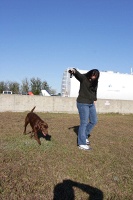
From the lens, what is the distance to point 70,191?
11.4 feet

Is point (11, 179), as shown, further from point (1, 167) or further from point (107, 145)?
point (107, 145)

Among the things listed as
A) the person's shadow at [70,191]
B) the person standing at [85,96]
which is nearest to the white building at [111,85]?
the person standing at [85,96]

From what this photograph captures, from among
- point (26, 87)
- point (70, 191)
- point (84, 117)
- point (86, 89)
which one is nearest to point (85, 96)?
point (86, 89)

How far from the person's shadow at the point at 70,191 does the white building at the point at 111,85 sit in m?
18.2

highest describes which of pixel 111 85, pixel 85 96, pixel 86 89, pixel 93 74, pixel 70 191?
pixel 111 85

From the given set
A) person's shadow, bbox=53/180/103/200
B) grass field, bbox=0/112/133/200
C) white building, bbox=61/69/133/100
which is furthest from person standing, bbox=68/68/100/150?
white building, bbox=61/69/133/100

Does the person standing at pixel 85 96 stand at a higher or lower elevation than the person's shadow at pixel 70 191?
higher

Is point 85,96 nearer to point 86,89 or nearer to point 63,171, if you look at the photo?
point 86,89

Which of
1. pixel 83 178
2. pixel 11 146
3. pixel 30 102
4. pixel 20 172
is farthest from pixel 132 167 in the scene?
pixel 30 102

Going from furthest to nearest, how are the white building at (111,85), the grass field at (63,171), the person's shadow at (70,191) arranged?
the white building at (111,85) → the grass field at (63,171) → the person's shadow at (70,191)

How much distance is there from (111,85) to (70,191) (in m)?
20.1

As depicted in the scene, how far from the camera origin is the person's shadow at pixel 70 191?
332 centimetres

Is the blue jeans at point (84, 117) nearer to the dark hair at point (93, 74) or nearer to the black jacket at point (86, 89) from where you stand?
the black jacket at point (86, 89)

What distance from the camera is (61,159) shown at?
499 centimetres
